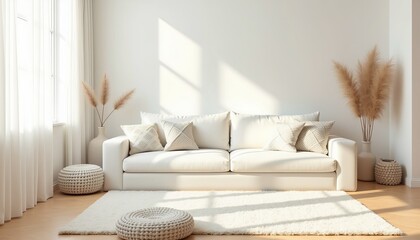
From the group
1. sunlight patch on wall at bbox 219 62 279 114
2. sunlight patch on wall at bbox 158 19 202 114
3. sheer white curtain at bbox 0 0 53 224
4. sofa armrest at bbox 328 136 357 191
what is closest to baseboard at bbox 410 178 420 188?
sofa armrest at bbox 328 136 357 191

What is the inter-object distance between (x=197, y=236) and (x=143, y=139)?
1.99 metres

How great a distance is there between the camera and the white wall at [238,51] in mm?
5391

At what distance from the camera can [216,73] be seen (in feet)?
17.9

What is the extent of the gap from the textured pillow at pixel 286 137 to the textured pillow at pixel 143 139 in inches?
51.7

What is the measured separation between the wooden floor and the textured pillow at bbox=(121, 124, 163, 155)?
0.69m

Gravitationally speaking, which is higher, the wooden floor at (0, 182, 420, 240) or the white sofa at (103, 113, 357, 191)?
the white sofa at (103, 113, 357, 191)

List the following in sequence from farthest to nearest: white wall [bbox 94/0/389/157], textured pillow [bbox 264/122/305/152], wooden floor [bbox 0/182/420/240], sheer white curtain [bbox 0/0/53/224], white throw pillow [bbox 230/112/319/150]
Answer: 1. white wall [bbox 94/0/389/157]
2. white throw pillow [bbox 230/112/319/150]
3. textured pillow [bbox 264/122/305/152]
4. sheer white curtain [bbox 0/0/53/224]
5. wooden floor [bbox 0/182/420/240]

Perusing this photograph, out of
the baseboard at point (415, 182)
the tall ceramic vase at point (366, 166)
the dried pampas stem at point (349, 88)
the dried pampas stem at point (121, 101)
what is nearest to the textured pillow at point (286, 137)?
the dried pampas stem at point (349, 88)

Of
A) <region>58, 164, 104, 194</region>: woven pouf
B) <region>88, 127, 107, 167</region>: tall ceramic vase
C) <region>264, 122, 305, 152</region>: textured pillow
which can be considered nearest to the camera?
<region>58, 164, 104, 194</region>: woven pouf

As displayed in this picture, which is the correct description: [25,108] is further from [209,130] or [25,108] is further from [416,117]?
[416,117]

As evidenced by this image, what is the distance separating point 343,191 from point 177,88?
98.9 inches

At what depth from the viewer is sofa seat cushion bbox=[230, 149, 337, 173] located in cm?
436

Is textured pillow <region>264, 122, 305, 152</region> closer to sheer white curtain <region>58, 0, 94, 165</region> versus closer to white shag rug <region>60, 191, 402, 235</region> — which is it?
white shag rug <region>60, 191, 402, 235</region>

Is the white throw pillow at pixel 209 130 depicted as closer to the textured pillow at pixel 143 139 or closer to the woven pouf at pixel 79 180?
the textured pillow at pixel 143 139
